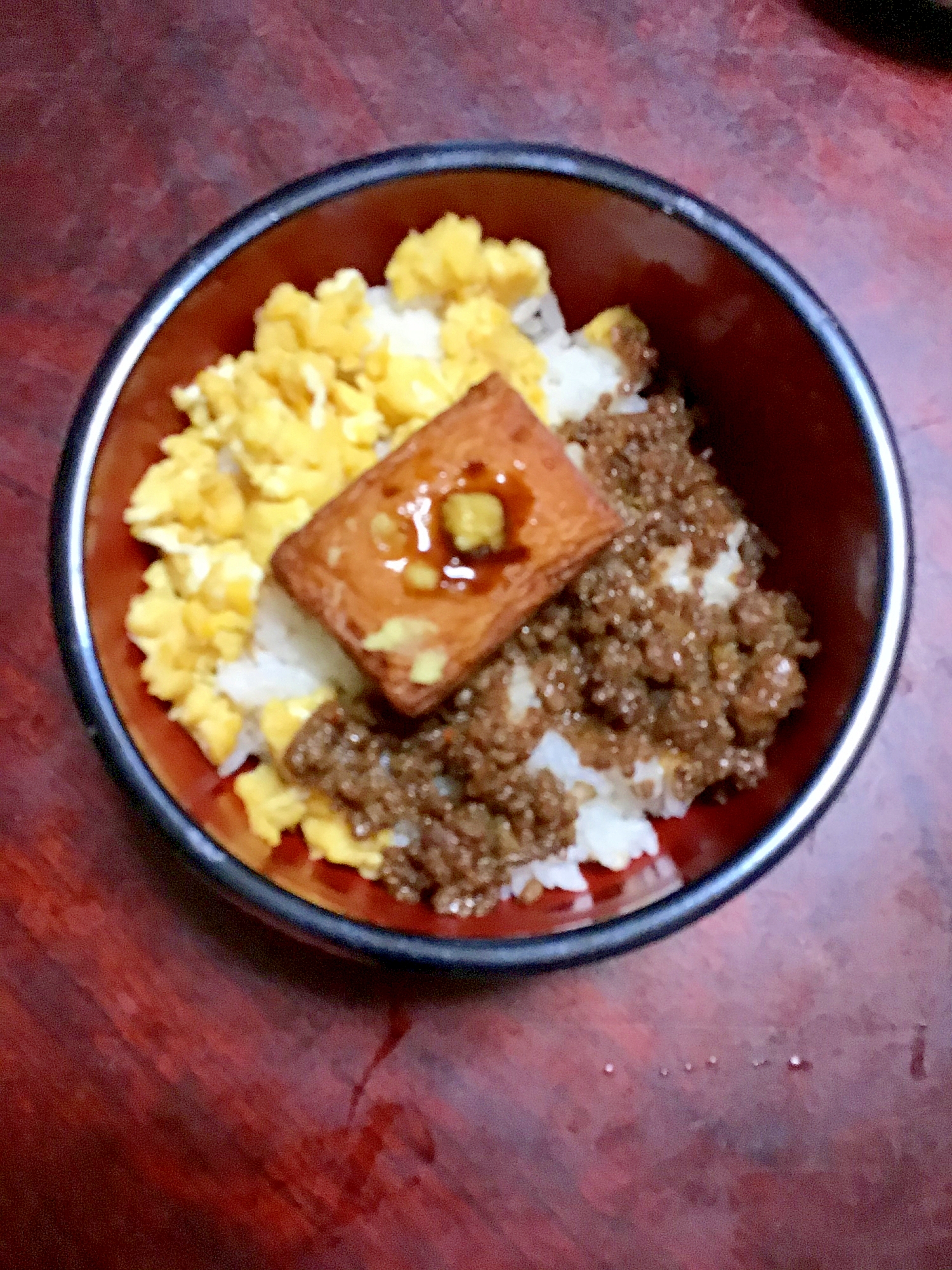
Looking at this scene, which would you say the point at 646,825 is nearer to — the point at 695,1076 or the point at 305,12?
the point at 695,1076

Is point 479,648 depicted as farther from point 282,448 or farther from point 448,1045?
point 448,1045

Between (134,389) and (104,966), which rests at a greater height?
(134,389)

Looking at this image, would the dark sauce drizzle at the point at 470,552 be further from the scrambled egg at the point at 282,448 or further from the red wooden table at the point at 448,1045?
the red wooden table at the point at 448,1045

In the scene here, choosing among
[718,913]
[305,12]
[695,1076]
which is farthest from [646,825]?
[305,12]

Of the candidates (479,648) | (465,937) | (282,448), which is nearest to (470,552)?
(479,648)

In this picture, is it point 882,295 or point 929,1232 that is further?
point 882,295
